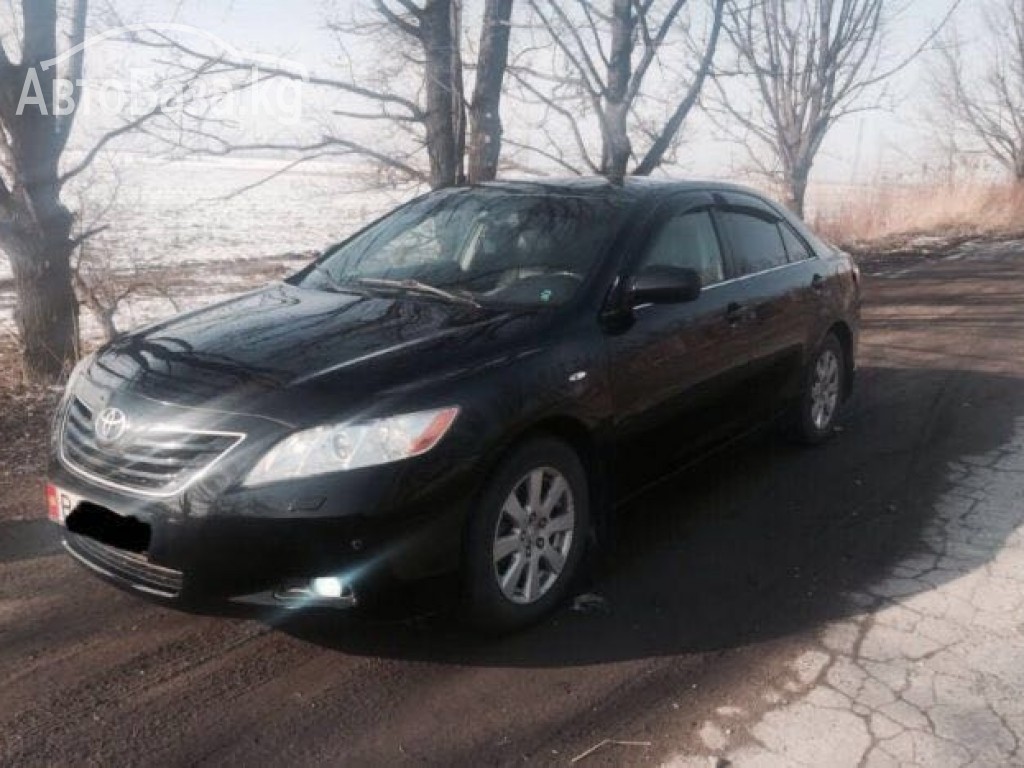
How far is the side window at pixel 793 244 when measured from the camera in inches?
206

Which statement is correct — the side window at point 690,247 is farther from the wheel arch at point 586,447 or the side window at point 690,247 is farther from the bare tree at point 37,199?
the bare tree at point 37,199

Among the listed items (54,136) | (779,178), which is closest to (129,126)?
(54,136)

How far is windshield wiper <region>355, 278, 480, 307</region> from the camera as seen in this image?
12.6ft

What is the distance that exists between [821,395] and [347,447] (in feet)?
11.6

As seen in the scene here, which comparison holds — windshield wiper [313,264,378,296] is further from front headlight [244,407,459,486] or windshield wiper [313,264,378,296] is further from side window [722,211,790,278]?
side window [722,211,790,278]

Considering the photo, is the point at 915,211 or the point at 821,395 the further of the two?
the point at 915,211

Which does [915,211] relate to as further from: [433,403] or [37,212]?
[433,403]

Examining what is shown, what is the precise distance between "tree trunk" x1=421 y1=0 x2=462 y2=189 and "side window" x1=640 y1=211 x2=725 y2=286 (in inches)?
208

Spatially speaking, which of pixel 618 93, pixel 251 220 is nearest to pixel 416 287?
pixel 618 93

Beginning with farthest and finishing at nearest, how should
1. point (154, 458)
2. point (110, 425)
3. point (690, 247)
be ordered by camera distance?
point (690, 247) → point (110, 425) → point (154, 458)

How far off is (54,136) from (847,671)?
6.38 m

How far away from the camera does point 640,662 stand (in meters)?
3.15

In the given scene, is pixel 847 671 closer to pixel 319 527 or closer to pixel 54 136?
pixel 319 527

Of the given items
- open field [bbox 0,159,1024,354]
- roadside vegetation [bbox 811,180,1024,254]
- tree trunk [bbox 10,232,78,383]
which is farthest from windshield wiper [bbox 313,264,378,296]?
roadside vegetation [bbox 811,180,1024,254]
